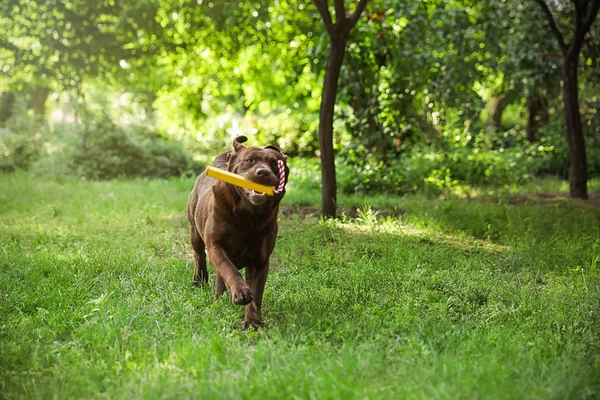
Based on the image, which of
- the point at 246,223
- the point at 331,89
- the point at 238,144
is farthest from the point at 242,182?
the point at 331,89

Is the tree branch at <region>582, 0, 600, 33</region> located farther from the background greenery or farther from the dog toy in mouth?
the dog toy in mouth

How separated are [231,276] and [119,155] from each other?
15152 mm

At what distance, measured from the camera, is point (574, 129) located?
12602 millimetres

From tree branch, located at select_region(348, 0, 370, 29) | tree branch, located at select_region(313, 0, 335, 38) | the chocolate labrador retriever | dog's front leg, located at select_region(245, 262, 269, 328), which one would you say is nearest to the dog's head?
the chocolate labrador retriever

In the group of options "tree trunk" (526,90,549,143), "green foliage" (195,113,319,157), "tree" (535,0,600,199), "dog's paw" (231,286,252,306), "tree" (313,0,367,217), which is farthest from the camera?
"tree trunk" (526,90,549,143)

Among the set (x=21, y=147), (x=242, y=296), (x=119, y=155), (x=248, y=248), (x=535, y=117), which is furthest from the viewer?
(x=535, y=117)

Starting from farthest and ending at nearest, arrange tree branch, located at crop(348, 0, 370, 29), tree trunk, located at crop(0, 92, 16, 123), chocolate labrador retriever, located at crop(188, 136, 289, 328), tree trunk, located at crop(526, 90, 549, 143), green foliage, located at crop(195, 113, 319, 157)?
1. tree trunk, located at crop(0, 92, 16, 123)
2. tree trunk, located at crop(526, 90, 549, 143)
3. green foliage, located at crop(195, 113, 319, 157)
4. tree branch, located at crop(348, 0, 370, 29)
5. chocolate labrador retriever, located at crop(188, 136, 289, 328)

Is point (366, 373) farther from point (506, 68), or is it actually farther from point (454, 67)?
point (506, 68)

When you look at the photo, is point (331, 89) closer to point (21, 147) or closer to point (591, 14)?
point (591, 14)

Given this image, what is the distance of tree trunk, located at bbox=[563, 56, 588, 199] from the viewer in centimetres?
1259

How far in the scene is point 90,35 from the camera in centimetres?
2125

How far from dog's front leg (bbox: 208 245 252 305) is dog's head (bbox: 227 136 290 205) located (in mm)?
538

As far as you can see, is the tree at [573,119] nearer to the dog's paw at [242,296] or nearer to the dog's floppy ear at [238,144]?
the dog's floppy ear at [238,144]

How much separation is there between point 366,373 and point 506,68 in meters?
17.0
